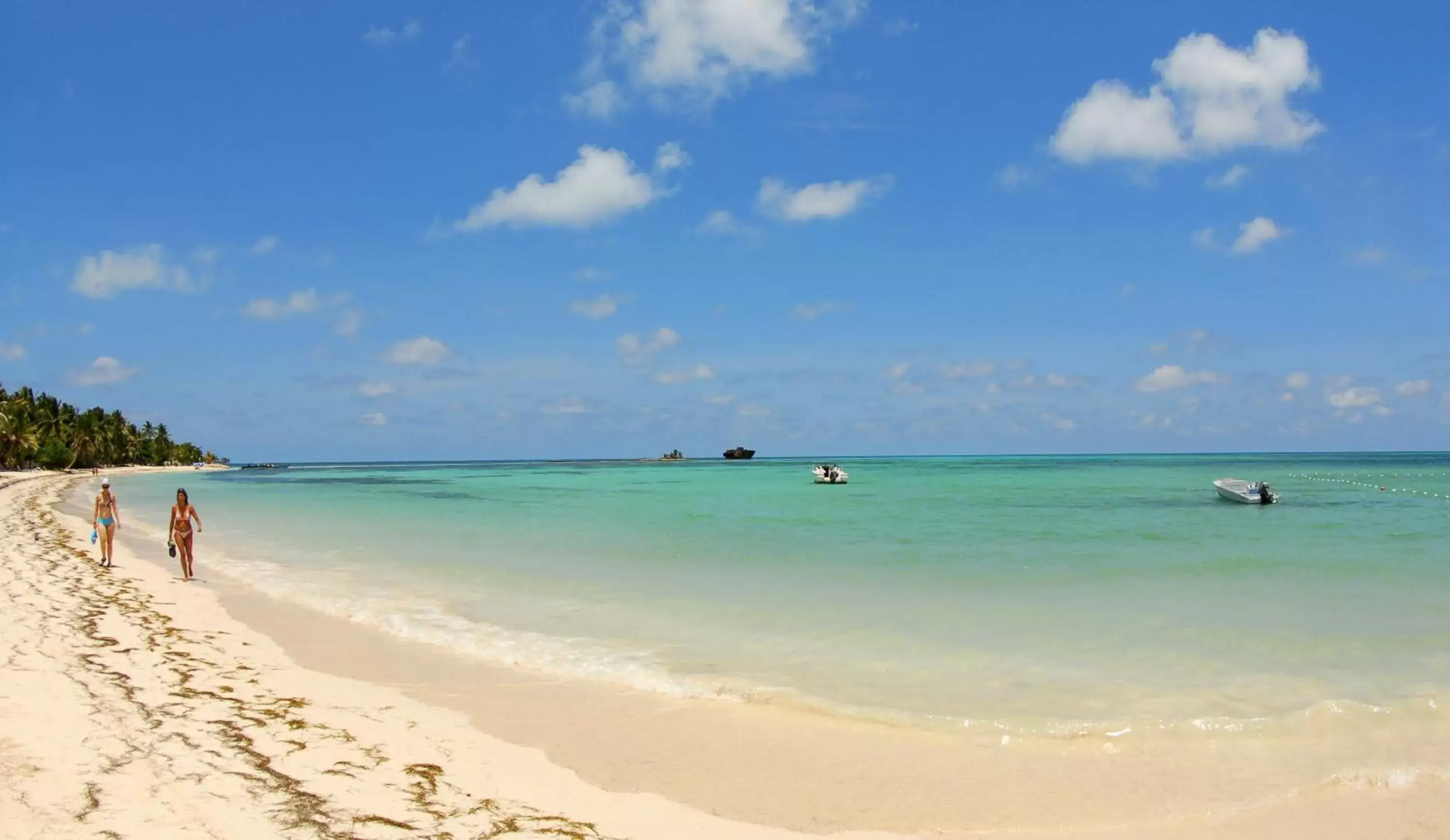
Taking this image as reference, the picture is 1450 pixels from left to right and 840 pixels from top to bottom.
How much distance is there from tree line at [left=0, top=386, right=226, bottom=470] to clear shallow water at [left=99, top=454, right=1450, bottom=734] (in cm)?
6916

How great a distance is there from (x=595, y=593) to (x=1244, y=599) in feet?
32.5

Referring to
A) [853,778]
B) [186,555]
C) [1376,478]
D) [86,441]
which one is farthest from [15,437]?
[1376,478]

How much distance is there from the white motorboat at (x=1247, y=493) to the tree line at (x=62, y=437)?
95642mm

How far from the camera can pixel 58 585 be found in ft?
41.8

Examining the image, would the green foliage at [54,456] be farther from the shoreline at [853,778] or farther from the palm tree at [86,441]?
the shoreline at [853,778]

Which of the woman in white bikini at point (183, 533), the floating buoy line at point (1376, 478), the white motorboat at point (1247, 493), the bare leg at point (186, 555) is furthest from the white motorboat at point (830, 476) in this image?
the bare leg at point (186, 555)

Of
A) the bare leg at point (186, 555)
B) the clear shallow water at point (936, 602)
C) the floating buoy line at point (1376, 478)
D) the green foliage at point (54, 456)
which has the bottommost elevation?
the floating buoy line at point (1376, 478)

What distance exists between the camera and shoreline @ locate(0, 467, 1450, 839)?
5145 mm

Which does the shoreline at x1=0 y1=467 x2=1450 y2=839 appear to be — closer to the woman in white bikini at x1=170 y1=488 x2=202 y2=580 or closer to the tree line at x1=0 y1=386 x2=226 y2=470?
the woman in white bikini at x1=170 y1=488 x2=202 y2=580

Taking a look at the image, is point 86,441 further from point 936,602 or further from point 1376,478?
point 1376,478

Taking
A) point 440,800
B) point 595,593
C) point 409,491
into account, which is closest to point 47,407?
point 409,491

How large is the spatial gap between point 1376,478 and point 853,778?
8003 cm

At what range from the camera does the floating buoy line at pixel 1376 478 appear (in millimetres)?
44000

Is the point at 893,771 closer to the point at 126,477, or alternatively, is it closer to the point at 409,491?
the point at 409,491
